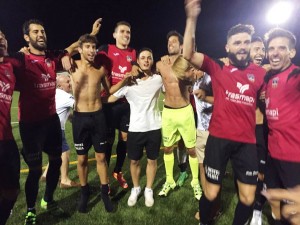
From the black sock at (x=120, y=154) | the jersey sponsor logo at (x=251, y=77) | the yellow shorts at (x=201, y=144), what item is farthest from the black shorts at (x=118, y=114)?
the jersey sponsor logo at (x=251, y=77)

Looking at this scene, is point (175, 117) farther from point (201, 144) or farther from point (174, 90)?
point (201, 144)

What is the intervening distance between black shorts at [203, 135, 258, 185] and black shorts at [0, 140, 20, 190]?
2497 mm

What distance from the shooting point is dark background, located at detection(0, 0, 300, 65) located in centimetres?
3803

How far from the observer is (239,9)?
4394cm

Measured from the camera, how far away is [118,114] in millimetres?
6102

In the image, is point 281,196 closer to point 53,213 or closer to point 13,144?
point 13,144

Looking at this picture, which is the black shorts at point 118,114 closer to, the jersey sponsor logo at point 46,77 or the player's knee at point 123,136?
the player's knee at point 123,136

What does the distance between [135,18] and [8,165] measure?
42382mm

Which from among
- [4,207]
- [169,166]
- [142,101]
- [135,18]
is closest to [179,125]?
[169,166]

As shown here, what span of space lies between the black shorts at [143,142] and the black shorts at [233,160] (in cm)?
147

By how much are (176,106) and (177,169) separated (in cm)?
207

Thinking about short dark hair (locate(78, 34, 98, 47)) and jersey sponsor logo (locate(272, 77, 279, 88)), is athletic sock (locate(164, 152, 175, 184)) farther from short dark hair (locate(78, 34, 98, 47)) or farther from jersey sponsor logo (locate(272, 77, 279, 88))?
jersey sponsor logo (locate(272, 77, 279, 88))

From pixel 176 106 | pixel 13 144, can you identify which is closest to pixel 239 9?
pixel 176 106

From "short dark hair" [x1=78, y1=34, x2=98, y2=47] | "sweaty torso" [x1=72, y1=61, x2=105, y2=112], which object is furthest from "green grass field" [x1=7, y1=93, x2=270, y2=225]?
"short dark hair" [x1=78, y1=34, x2=98, y2=47]
